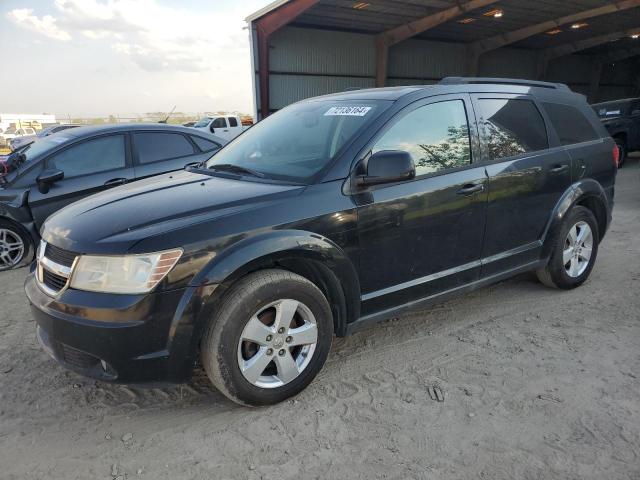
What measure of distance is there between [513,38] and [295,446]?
23668 mm

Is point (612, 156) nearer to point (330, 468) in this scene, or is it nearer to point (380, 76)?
point (330, 468)

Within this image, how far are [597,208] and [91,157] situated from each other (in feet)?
17.2

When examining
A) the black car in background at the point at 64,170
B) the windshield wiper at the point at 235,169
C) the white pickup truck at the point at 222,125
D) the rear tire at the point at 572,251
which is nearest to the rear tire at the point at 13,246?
the black car in background at the point at 64,170

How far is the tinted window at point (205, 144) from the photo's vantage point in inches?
247

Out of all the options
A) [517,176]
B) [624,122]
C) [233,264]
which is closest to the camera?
[233,264]

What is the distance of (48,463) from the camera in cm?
235

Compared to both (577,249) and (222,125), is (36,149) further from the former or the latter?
(222,125)

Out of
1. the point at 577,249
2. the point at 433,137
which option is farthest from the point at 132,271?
the point at 577,249

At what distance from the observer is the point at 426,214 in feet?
10.3

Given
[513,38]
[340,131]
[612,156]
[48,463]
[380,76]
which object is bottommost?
[48,463]

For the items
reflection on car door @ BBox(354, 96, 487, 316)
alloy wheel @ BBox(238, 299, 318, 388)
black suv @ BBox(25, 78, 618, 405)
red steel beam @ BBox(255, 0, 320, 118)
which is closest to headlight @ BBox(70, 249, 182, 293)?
black suv @ BBox(25, 78, 618, 405)

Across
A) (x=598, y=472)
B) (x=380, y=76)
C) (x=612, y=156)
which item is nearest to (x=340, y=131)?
(x=598, y=472)

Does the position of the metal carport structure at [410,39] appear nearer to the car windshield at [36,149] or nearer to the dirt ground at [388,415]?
the car windshield at [36,149]

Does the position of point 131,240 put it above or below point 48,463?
above
